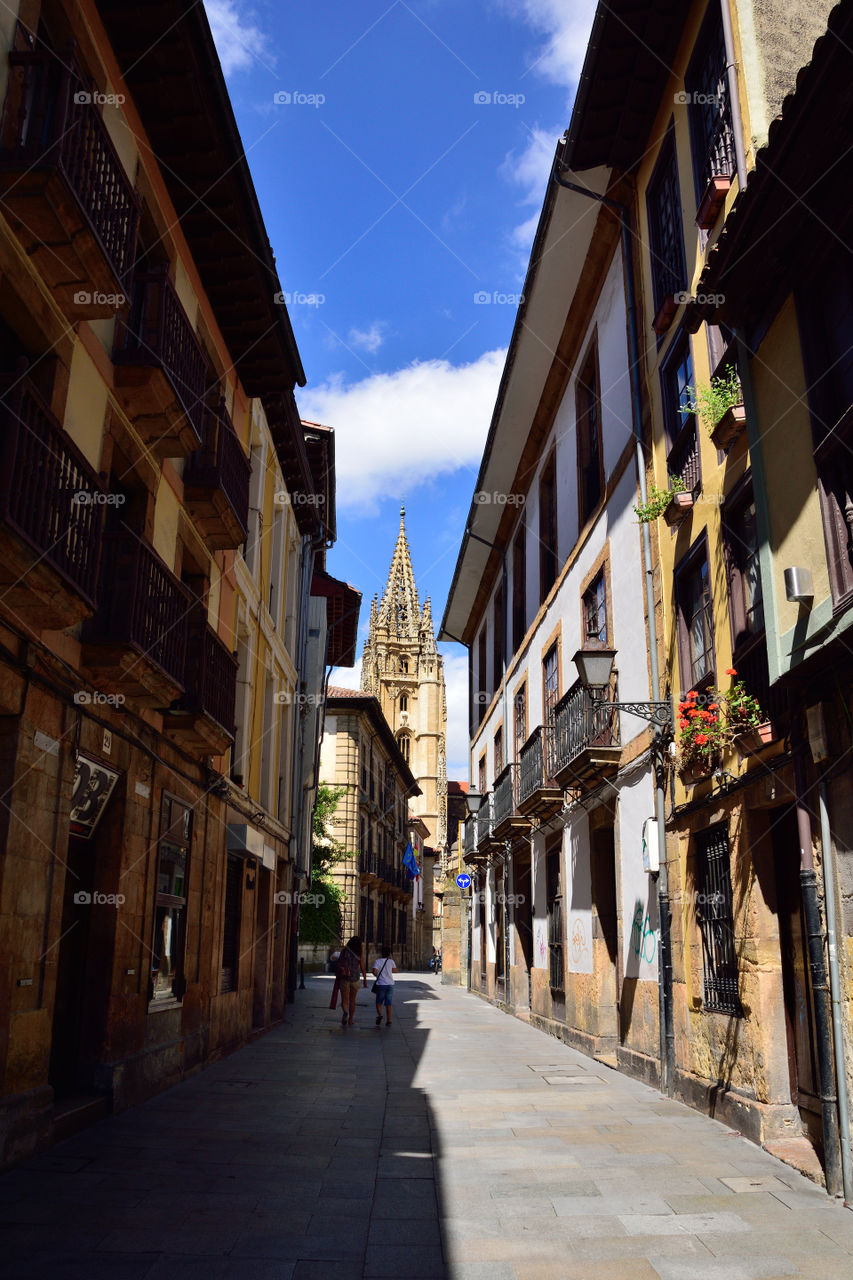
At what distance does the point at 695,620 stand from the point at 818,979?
438 cm

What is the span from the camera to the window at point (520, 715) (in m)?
19.7

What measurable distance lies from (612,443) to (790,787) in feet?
23.4

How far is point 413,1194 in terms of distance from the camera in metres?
5.82

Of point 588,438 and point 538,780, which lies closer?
point 588,438

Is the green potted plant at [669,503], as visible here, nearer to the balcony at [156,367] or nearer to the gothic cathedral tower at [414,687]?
the balcony at [156,367]

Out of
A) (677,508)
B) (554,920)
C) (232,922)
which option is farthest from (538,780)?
(677,508)

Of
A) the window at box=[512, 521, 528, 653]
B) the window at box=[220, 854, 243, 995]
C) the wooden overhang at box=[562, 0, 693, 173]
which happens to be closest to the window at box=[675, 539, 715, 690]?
the wooden overhang at box=[562, 0, 693, 173]

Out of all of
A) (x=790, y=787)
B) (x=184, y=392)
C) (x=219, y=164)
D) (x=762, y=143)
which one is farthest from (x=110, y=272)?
(x=790, y=787)

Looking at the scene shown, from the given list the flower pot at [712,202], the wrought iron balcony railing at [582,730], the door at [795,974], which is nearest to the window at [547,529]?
the wrought iron balcony railing at [582,730]

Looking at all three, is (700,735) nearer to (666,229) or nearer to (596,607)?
(596,607)

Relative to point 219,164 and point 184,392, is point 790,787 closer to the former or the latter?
point 184,392

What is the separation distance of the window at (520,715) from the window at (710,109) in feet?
37.7

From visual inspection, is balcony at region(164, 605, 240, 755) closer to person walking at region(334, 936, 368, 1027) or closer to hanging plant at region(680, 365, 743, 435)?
hanging plant at region(680, 365, 743, 435)

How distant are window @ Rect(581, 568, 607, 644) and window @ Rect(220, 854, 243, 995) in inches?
235
